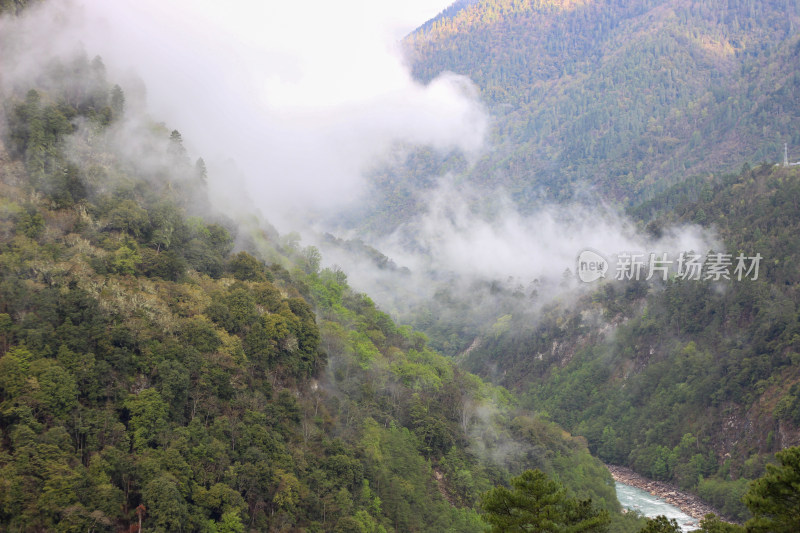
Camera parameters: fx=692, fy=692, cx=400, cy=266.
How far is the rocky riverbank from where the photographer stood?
Answer: 97.9 metres

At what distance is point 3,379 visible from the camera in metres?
41.0

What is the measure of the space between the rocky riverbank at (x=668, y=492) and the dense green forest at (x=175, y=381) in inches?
794

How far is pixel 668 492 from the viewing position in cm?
10825

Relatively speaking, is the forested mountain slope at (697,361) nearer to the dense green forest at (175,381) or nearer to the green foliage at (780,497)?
the dense green forest at (175,381)

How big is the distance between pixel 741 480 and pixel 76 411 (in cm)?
8822

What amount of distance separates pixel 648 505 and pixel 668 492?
913 cm

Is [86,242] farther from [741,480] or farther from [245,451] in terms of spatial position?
[741,480]

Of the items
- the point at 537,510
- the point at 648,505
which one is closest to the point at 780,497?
the point at 537,510

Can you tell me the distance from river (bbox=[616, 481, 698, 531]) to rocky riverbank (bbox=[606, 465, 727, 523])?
1.01m

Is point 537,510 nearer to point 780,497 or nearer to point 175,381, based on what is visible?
point 780,497

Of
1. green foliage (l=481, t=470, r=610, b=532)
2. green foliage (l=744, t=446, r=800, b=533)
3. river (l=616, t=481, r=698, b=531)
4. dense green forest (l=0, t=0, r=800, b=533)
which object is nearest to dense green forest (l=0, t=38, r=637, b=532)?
dense green forest (l=0, t=0, r=800, b=533)

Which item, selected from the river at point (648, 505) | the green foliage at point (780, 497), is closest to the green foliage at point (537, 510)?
the green foliage at point (780, 497)

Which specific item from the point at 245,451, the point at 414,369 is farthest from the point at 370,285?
the point at 245,451

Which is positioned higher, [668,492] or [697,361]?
[697,361]
